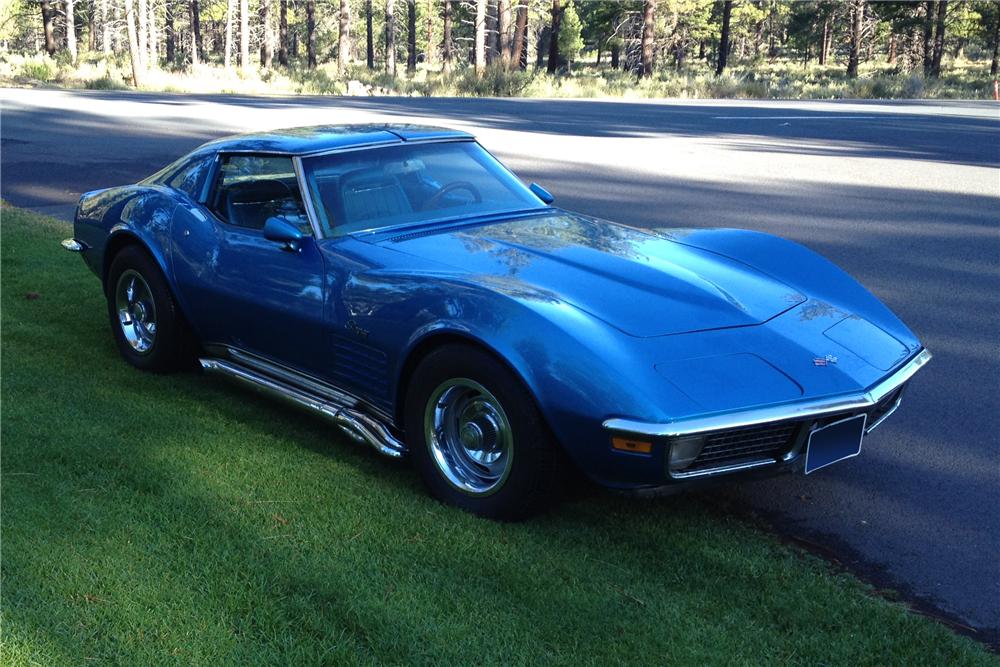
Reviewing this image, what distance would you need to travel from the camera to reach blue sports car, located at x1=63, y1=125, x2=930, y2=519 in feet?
11.0

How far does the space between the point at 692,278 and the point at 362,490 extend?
5.17ft

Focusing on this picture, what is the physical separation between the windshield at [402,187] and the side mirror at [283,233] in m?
0.15

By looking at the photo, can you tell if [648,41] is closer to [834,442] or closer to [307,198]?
[307,198]

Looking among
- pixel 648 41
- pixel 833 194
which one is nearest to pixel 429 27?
pixel 648 41

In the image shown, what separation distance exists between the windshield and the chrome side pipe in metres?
0.73

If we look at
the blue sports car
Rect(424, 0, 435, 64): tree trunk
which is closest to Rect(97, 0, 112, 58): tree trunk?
Rect(424, 0, 435, 64): tree trunk

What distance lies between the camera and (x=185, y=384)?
17.5 ft

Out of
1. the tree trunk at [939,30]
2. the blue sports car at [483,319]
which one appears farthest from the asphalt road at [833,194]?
the tree trunk at [939,30]

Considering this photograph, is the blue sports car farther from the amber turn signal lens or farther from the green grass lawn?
the green grass lawn

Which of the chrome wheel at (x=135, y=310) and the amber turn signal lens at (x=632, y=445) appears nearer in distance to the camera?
the amber turn signal lens at (x=632, y=445)

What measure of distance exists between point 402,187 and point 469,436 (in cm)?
154

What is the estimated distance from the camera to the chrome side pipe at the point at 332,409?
4.01 m

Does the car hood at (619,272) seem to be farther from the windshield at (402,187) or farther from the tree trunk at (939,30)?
the tree trunk at (939,30)

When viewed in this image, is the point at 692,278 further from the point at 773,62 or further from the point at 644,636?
the point at 773,62
